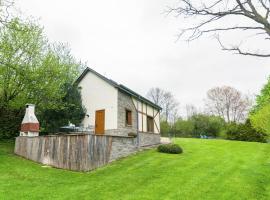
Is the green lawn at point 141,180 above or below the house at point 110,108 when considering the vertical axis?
below

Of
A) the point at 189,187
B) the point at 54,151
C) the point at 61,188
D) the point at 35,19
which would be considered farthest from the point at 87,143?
the point at 35,19

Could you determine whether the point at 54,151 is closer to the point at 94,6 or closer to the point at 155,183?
the point at 155,183

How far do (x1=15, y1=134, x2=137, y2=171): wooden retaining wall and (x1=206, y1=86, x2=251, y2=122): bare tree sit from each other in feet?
122

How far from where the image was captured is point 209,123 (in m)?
46.2

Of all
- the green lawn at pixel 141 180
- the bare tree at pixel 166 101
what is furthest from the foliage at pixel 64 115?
the bare tree at pixel 166 101

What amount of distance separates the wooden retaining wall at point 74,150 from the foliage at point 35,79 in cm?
400

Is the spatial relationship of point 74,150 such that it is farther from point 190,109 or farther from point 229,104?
point 190,109

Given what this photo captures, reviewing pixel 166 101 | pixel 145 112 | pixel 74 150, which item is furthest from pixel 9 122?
pixel 166 101

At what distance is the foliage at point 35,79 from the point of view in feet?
66.8

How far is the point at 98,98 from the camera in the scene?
890 inches

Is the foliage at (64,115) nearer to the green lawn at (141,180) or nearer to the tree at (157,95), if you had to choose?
the green lawn at (141,180)

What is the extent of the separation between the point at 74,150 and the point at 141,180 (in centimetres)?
406

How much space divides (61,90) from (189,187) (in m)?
14.6

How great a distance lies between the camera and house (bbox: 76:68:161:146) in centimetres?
2139
